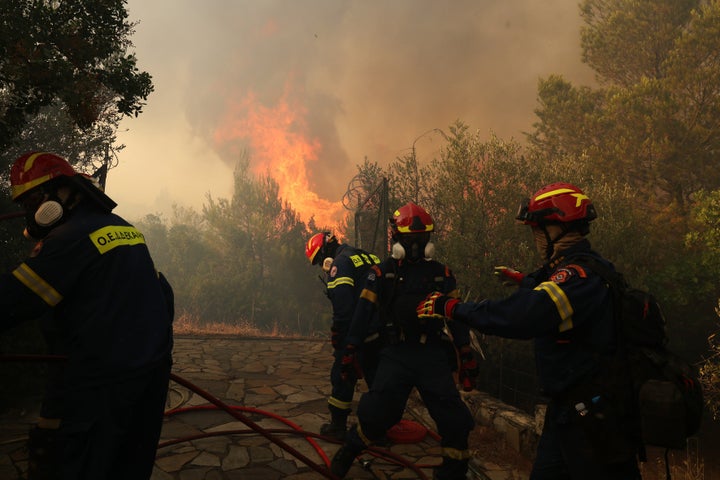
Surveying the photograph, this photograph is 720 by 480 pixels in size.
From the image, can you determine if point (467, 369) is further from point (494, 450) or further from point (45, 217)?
point (45, 217)

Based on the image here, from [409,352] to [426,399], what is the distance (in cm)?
41

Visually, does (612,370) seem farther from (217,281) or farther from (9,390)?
(217,281)

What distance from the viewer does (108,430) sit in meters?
2.06

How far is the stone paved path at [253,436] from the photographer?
4090mm

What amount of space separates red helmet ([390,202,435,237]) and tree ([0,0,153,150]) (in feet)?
10.4

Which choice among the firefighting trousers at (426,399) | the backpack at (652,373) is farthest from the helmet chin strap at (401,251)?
the backpack at (652,373)

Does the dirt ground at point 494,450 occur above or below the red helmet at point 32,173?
below

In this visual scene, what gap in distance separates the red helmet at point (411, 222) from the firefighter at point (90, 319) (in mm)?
2251

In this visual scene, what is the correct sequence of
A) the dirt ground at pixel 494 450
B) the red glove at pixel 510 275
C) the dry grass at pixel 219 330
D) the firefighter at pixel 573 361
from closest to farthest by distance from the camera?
the firefighter at pixel 573 361, the red glove at pixel 510 275, the dirt ground at pixel 494 450, the dry grass at pixel 219 330

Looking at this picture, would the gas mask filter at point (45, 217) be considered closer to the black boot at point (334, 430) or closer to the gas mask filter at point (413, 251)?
the gas mask filter at point (413, 251)

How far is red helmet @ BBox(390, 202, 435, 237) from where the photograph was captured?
4.02m

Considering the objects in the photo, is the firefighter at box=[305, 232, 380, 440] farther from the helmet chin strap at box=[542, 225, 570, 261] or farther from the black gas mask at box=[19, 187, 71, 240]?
the black gas mask at box=[19, 187, 71, 240]

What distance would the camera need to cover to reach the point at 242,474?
13.6ft

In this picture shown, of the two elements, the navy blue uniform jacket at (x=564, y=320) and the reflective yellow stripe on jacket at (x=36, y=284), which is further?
the navy blue uniform jacket at (x=564, y=320)
